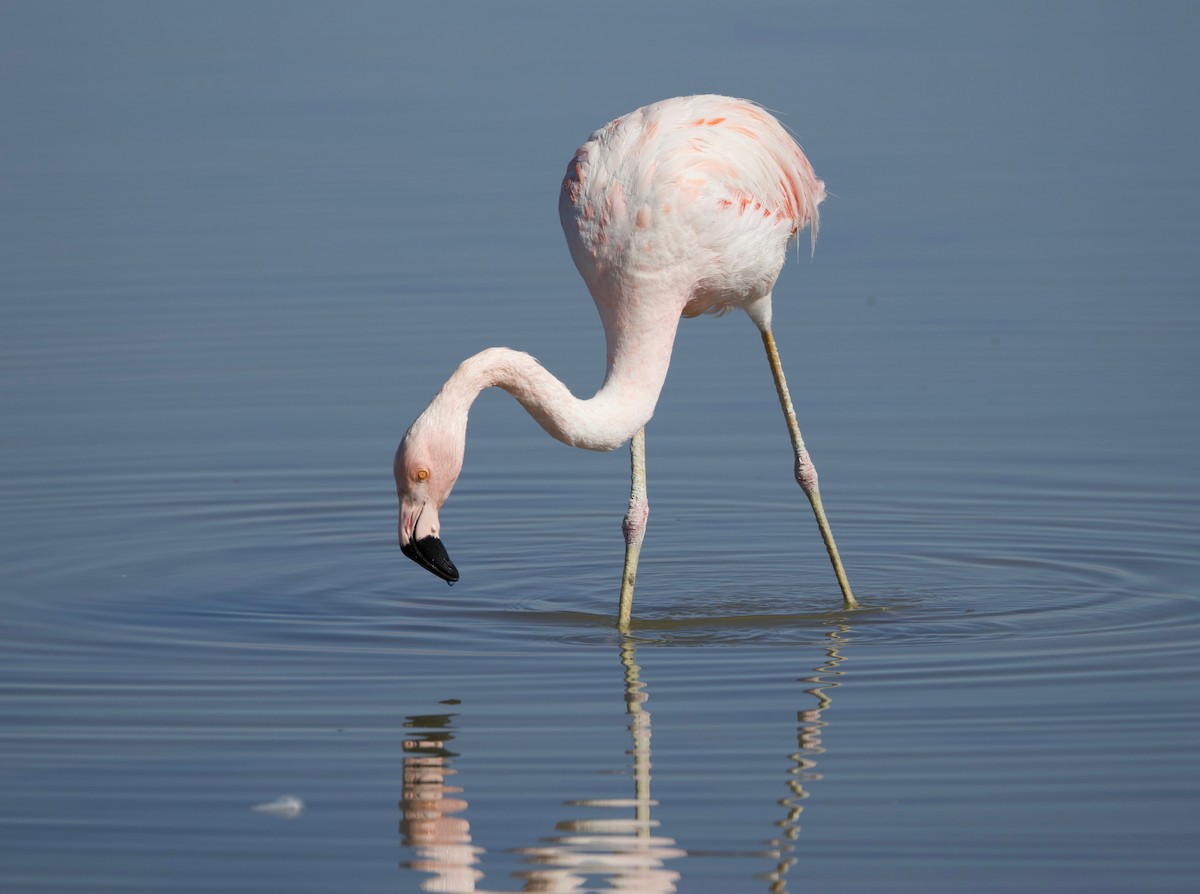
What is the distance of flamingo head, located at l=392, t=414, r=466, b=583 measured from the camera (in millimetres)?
7176

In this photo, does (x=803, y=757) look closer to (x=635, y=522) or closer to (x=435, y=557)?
(x=435, y=557)

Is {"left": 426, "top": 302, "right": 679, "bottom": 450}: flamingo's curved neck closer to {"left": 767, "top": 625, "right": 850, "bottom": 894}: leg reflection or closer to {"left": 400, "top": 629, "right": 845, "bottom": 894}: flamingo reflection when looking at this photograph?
{"left": 767, "top": 625, "right": 850, "bottom": 894}: leg reflection

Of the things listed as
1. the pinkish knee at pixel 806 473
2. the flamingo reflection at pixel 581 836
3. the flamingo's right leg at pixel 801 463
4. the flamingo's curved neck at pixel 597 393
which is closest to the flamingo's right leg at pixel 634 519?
the flamingo's curved neck at pixel 597 393

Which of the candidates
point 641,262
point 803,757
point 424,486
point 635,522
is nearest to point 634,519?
point 635,522

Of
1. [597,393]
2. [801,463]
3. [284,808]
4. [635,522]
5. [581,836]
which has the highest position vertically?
[801,463]

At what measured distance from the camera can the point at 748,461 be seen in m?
10.6

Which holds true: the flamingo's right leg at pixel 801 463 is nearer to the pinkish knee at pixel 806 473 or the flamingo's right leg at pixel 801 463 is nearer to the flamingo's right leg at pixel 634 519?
the pinkish knee at pixel 806 473

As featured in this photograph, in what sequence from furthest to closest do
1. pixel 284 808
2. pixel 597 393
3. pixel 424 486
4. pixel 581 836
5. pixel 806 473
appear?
pixel 806 473, pixel 597 393, pixel 424 486, pixel 284 808, pixel 581 836

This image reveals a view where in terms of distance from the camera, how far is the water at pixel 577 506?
19.6 ft

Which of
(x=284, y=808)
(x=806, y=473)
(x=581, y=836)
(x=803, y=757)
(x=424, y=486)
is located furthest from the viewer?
(x=806, y=473)

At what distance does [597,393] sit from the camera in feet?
25.8

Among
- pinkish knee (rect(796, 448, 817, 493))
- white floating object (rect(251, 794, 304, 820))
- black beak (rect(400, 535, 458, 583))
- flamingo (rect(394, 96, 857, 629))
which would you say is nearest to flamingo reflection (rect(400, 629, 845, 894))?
white floating object (rect(251, 794, 304, 820))

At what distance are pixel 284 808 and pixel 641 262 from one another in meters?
2.71

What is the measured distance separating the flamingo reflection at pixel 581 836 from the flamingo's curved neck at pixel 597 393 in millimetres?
1257
